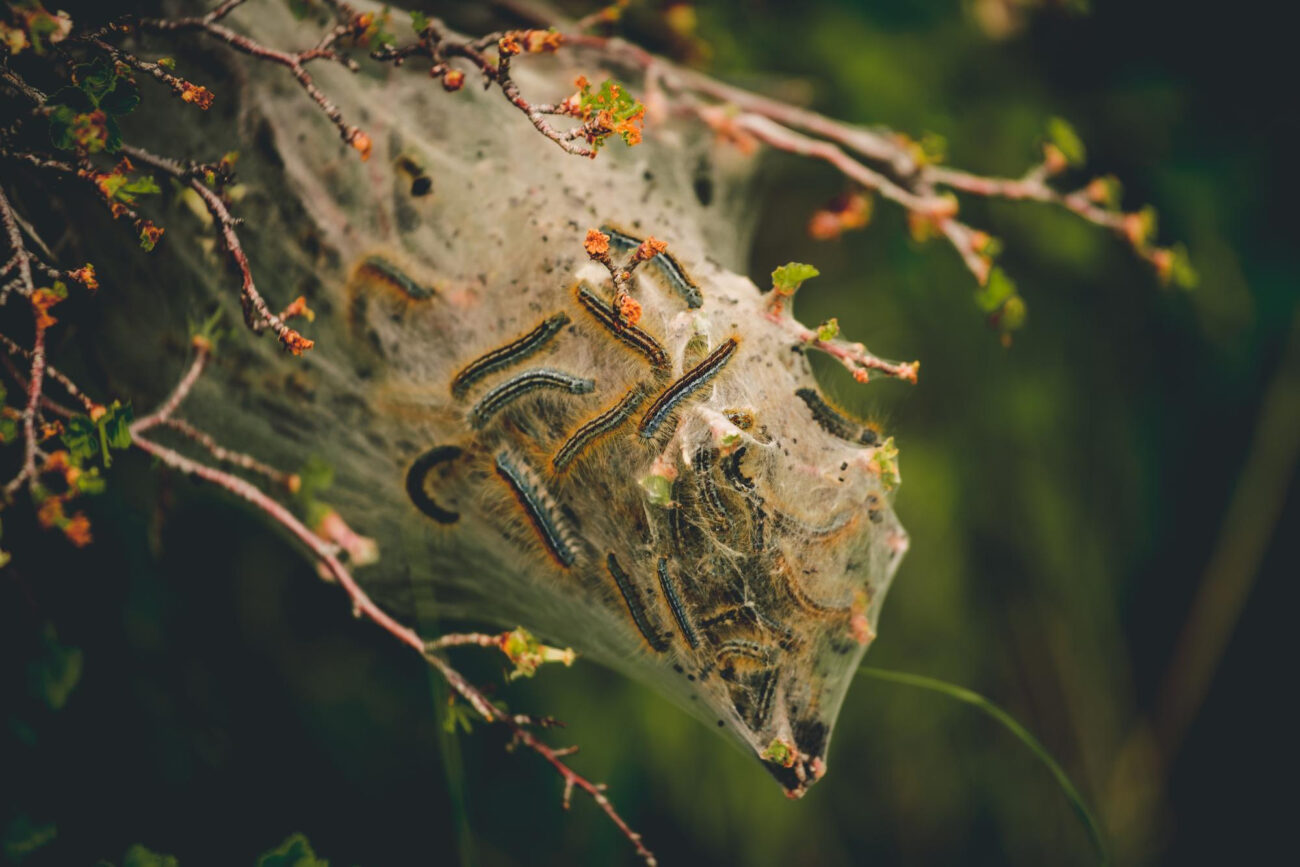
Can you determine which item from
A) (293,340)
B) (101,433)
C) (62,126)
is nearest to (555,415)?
(293,340)

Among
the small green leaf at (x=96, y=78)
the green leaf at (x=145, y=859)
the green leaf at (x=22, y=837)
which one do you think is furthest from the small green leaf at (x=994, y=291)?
the green leaf at (x=22, y=837)

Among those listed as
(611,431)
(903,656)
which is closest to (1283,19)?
(903,656)

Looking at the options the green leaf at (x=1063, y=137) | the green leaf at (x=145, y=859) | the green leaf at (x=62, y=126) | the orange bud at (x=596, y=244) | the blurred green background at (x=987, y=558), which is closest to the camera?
the green leaf at (x=62, y=126)

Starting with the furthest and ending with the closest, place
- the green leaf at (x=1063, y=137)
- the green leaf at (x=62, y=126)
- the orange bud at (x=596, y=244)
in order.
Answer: the green leaf at (x=1063, y=137) < the orange bud at (x=596, y=244) < the green leaf at (x=62, y=126)

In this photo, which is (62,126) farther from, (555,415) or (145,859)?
(145,859)

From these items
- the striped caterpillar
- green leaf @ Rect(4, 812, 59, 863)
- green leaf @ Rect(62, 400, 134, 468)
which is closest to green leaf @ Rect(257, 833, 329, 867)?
green leaf @ Rect(4, 812, 59, 863)

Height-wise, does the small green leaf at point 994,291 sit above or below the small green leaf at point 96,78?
below

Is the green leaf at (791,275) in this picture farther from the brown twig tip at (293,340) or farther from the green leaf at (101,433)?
the green leaf at (101,433)

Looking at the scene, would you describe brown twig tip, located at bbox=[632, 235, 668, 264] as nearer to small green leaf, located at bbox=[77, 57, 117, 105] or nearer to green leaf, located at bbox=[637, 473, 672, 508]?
green leaf, located at bbox=[637, 473, 672, 508]
